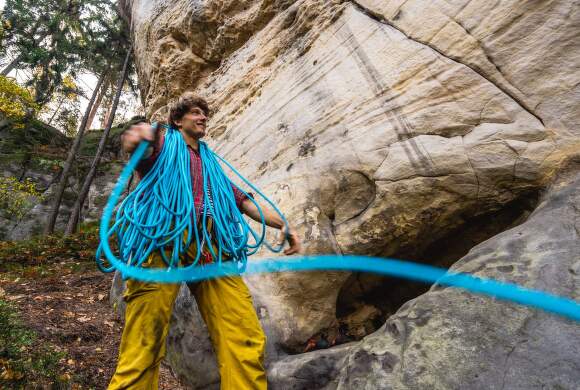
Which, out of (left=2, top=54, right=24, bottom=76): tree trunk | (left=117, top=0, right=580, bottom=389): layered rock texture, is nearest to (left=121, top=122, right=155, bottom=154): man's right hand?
(left=117, top=0, right=580, bottom=389): layered rock texture

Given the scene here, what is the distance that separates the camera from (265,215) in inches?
115

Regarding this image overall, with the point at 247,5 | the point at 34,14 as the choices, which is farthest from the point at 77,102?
the point at 247,5

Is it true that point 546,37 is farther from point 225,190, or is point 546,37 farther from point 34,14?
point 34,14

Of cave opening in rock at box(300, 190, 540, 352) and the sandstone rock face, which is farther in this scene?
cave opening in rock at box(300, 190, 540, 352)

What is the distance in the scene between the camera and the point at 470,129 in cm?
294

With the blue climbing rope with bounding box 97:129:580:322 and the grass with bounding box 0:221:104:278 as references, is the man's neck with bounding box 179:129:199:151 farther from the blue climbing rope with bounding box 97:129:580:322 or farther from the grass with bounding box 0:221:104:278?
the grass with bounding box 0:221:104:278

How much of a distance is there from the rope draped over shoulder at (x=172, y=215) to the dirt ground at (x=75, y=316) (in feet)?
4.77

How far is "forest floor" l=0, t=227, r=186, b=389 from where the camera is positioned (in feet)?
9.57

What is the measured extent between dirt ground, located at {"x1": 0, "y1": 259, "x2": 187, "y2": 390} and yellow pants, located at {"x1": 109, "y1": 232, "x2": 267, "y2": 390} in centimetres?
129

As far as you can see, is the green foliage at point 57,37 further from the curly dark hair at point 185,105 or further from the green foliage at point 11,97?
the curly dark hair at point 185,105

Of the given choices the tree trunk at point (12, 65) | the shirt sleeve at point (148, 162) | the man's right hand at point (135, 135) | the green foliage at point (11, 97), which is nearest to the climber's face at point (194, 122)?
the shirt sleeve at point (148, 162)

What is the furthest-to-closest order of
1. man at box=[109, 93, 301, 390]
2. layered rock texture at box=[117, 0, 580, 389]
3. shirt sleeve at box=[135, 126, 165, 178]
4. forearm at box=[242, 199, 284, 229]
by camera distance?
forearm at box=[242, 199, 284, 229]
shirt sleeve at box=[135, 126, 165, 178]
man at box=[109, 93, 301, 390]
layered rock texture at box=[117, 0, 580, 389]

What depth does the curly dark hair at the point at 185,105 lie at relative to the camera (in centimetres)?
293

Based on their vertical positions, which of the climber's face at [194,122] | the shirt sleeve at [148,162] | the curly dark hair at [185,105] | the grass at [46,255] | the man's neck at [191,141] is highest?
the grass at [46,255]
